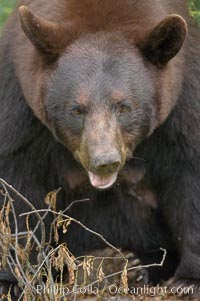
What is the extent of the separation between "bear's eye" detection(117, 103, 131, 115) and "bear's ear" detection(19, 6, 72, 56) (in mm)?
578

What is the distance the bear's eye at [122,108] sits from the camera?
21.6 feet

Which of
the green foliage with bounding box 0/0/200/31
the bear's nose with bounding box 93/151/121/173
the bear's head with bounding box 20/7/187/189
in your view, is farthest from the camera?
the green foliage with bounding box 0/0/200/31

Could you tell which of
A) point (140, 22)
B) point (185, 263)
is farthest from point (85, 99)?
point (185, 263)

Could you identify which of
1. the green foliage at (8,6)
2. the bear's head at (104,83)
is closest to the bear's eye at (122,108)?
the bear's head at (104,83)

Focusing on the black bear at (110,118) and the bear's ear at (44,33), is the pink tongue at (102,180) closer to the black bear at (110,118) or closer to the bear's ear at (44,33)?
the black bear at (110,118)

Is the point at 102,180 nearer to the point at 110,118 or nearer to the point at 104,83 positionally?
the point at 110,118

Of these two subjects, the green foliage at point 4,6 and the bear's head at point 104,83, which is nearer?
the bear's head at point 104,83

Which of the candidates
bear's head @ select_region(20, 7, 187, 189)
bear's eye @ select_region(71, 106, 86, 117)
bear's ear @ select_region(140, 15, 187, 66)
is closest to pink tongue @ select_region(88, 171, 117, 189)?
bear's head @ select_region(20, 7, 187, 189)

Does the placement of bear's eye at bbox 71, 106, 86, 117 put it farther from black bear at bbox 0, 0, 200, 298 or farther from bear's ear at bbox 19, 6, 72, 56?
bear's ear at bbox 19, 6, 72, 56

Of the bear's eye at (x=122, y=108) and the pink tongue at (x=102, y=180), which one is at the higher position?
the bear's eye at (x=122, y=108)

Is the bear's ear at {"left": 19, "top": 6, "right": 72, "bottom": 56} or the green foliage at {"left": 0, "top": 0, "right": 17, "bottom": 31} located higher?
the bear's ear at {"left": 19, "top": 6, "right": 72, "bottom": 56}

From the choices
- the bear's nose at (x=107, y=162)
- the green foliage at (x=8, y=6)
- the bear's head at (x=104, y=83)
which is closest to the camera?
the bear's nose at (x=107, y=162)

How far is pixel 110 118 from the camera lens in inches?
257

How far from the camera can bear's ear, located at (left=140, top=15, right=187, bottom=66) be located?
6582 millimetres
